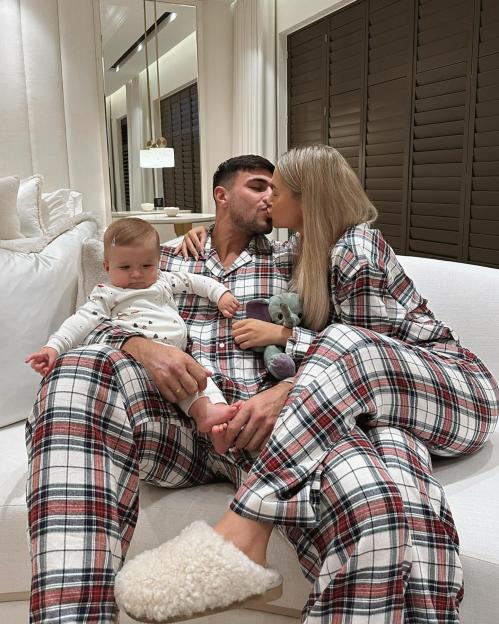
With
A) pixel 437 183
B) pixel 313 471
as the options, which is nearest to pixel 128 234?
pixel 313 471

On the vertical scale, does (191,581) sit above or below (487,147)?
below

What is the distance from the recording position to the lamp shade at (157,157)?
172 inches

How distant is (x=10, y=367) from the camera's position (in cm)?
150

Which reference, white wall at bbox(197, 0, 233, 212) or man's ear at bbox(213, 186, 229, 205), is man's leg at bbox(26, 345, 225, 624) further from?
white wall at bbox(197, 0, 233, 212)

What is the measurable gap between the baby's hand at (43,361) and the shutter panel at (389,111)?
2.58 m

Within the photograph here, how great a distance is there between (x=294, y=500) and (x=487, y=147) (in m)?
2.37

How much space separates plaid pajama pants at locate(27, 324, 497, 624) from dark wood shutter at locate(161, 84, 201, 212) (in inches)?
150

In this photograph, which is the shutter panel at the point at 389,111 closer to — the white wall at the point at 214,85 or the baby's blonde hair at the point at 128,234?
the white wall at the point at 214,85

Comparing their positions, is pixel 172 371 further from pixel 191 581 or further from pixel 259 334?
pixel 191 581

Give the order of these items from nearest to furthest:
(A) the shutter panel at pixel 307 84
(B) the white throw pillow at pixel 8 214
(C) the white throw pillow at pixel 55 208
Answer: (B) the white throw pillow at pixel 8 214
(C) the white throw pillow at pixel 55 208
(A) the shutter panel at pixel 307 84

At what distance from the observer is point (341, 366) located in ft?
3.64

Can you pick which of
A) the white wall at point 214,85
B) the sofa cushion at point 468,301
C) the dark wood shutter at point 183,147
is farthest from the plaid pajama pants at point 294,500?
the white wall at point 214,85

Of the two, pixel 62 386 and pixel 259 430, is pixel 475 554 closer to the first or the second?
pixel 259 430

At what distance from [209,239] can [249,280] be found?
9.3 inches
